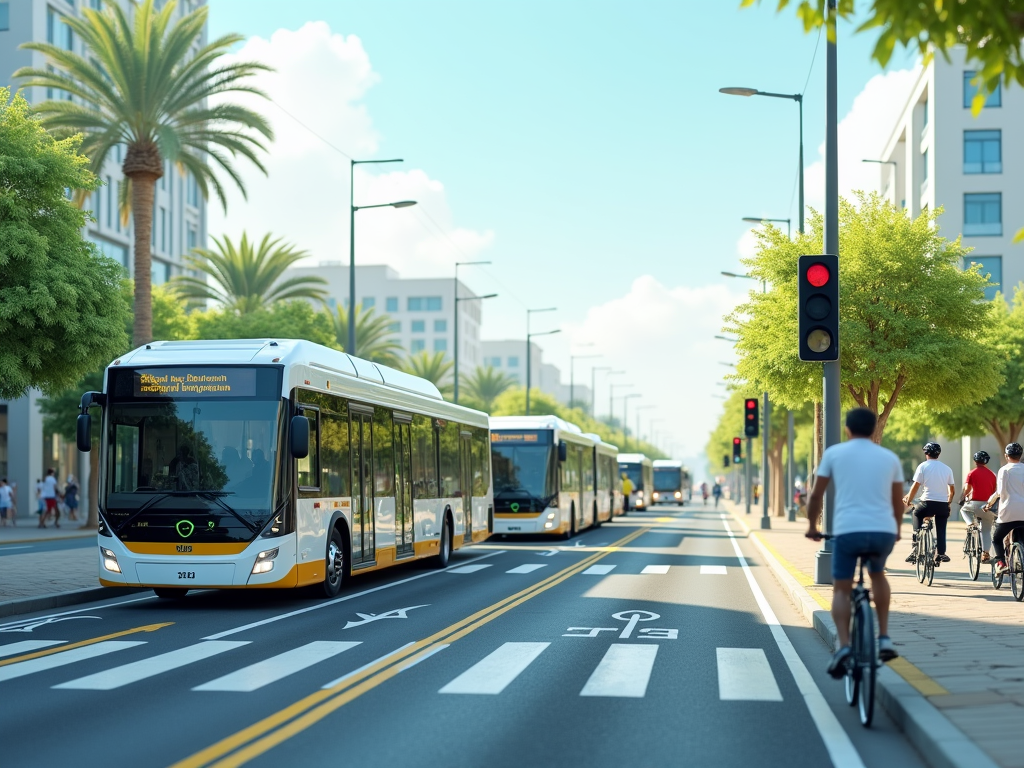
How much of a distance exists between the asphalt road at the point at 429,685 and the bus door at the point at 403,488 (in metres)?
2.91

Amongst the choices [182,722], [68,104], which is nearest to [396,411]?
[182,722]

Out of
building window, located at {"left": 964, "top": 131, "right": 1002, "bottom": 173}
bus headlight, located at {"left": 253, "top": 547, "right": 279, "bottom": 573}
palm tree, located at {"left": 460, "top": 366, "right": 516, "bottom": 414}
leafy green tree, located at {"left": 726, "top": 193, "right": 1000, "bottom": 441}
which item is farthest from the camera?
palm tree, located at {"left": 460, "top": 366, "right": 516, "bottom": 414}

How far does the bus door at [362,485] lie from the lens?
1770 centimetres

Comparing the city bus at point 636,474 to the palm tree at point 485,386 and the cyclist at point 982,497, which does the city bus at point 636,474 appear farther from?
the cyclist at point 982,497

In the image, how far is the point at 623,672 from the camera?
33.1 feet

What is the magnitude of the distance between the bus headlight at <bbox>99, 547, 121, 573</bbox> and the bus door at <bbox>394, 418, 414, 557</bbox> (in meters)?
5.47

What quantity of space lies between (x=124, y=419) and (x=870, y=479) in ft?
32.9

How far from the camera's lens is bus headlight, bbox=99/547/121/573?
15.0 meters

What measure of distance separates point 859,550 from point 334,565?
385 inches

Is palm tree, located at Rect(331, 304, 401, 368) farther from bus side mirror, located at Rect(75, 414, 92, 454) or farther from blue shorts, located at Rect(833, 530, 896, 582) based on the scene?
blue shorts, located at Rect(833, 530, 896, 582)

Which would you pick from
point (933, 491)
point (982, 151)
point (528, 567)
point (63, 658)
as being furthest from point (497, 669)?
point (982, 151)

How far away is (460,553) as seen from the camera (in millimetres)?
28609

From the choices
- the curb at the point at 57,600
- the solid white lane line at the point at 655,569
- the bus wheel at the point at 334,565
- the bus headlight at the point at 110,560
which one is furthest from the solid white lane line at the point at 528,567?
the bus headlight at the point at 110,560

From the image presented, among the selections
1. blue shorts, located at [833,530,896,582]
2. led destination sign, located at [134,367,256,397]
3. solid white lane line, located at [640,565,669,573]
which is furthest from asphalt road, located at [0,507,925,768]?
solid white lane line, located at [640,565,669,573]
